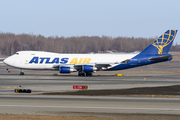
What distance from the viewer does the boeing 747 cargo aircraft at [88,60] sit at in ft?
183

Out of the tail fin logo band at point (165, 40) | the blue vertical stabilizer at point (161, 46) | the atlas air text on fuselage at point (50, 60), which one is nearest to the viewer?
the atlas air text on fuselage at point (50, 60)

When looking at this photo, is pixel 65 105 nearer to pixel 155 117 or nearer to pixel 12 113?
pixel 12 113

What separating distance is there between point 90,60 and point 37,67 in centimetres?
1074

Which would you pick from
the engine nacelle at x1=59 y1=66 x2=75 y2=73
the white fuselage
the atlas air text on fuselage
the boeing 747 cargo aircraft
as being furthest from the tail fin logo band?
the engine nacelle at x1=59 y1=66 x2=75 y2=73

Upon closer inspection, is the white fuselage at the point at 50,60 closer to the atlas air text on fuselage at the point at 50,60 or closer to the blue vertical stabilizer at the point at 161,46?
the atlas air text on fuselage at the point at 50,60

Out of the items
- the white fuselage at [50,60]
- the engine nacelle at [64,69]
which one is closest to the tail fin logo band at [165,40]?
the white fuselage at [50,60]

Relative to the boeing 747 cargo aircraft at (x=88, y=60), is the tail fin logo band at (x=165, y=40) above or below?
above

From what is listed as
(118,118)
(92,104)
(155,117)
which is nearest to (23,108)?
(92,104)

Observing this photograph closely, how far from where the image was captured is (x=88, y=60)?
57469 millimetres

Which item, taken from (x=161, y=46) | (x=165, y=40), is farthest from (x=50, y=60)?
(x=165, y=40)

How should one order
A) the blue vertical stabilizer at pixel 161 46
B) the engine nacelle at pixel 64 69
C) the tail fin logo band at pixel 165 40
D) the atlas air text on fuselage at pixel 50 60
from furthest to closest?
the tail fin logo band at pixel 165 40, the blue vertical stabilizer at pixel 161 46, the atlas air text on fuselage at pixel 50 60, the engine nacelle at pixel 64 69

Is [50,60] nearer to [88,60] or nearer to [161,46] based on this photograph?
[88,60]

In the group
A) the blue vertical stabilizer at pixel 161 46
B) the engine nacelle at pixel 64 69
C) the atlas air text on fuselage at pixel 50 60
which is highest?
the blue vertical stabilizer at pixel 161 46

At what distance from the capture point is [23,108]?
20.2 meters
